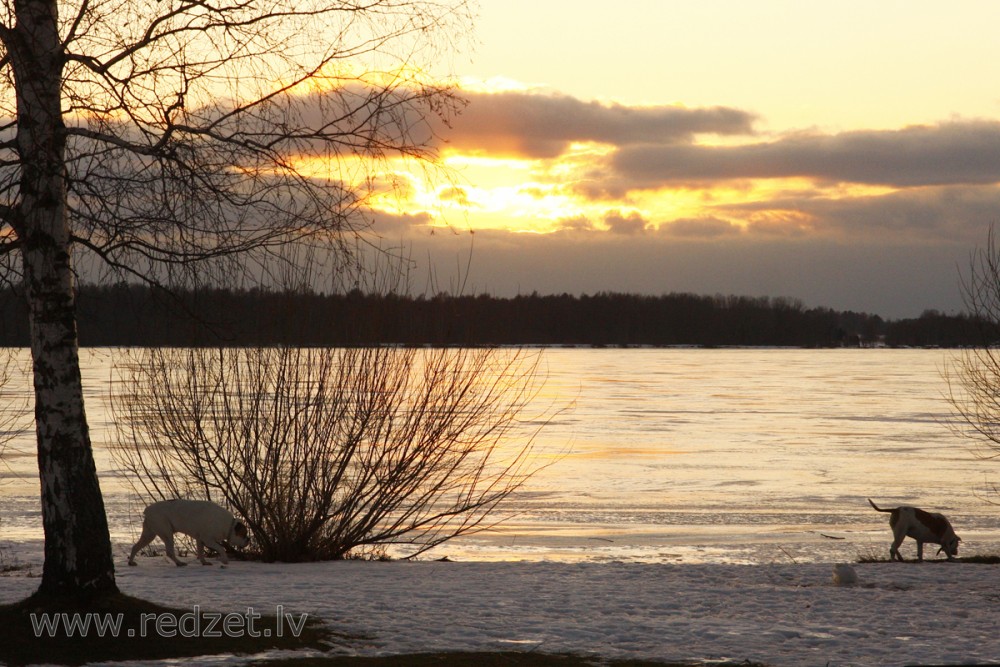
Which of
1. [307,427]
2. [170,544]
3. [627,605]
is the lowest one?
[170,544]

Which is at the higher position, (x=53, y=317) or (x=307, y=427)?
(x=53, y=317)

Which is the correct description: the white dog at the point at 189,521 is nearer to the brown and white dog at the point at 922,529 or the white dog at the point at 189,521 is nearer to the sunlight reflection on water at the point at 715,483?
the sunlight reflection on water at the point at 715,483

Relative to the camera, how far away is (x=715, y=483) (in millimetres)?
24125

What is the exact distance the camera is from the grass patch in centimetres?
688

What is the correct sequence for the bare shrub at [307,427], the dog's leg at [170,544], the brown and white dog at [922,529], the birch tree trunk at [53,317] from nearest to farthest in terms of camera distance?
the birch tree trunk at [53,317]
the dog's leg at [170,544]
the bare shrub at [307,427]
the brown and white dog at [922,529]

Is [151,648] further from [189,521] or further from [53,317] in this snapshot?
→ [189,521]

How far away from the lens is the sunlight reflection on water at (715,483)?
55.6 ft

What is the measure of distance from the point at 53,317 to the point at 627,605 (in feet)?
18.0

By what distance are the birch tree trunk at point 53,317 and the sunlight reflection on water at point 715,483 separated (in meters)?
0.72

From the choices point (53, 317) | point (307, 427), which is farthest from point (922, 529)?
point (53, 317)

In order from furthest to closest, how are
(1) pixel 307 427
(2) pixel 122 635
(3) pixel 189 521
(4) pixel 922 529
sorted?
(4) pixel 922 529 → (1) pixel 307 427 → (3) pixel 189 521 → (2) pixel 122 635

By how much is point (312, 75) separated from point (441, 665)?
13.9 ft

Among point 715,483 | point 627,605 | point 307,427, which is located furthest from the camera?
point 715,483

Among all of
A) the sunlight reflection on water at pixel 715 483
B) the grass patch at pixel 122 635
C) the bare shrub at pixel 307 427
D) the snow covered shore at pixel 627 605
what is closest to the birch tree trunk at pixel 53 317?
the grass patch at pixel 122 635
